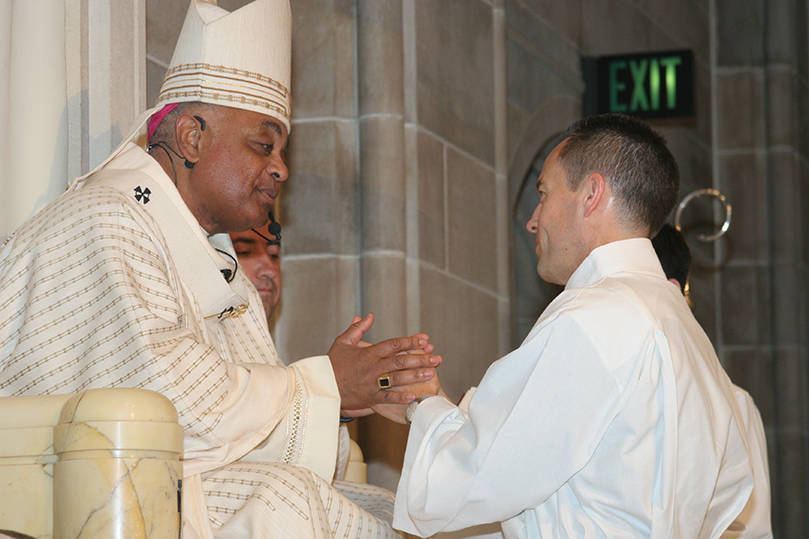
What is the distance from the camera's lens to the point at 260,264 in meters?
5.07

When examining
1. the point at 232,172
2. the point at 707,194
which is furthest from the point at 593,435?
the point at 707,194

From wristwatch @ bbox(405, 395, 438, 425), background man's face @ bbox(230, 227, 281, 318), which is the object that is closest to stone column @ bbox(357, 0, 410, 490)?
background man's face @ bbox(230, 227, 281, 318)

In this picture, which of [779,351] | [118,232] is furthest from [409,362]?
[779,351]

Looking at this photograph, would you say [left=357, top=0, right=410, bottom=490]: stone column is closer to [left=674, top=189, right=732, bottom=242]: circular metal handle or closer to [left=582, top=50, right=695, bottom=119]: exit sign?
[left=674, top=189, right=732, bottom=242]: circular metal handle

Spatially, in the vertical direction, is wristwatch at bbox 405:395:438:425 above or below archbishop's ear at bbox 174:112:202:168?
Answer: below

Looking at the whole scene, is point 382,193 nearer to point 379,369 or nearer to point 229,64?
point 229,64

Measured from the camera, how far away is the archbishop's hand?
143 inches

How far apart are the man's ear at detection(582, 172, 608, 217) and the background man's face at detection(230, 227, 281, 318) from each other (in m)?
2.03

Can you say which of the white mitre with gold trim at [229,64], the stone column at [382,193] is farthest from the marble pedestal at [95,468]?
the stone column at [382,193]

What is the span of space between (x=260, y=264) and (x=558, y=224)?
2010 millimetres

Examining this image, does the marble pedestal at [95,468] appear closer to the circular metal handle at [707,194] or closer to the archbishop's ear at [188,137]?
the archbishop's ear at [188,137]

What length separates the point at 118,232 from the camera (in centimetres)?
316

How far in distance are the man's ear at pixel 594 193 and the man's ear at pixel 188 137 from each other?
4.41 feet

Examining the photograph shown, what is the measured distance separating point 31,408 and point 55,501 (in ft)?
0.81
